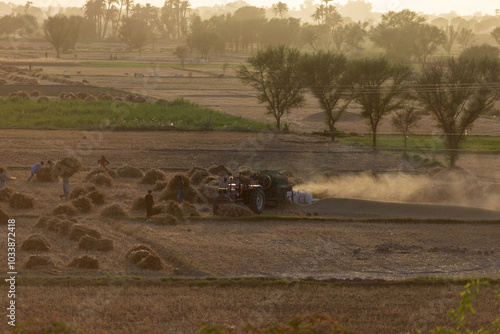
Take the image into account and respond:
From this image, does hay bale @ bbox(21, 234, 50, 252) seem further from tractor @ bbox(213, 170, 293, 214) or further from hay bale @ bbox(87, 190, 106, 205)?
tractor @ bbox(213, 170, 293, 214)

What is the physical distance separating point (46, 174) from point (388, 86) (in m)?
36.3

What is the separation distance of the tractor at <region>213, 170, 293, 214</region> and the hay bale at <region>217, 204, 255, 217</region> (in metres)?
0.42

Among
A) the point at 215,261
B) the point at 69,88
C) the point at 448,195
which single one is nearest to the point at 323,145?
the point at 448,195

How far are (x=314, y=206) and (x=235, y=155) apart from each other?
19.1m

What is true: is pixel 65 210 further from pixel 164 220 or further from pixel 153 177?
pixel 153 177

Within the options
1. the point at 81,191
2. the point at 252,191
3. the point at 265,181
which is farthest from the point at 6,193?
the point at 265,181

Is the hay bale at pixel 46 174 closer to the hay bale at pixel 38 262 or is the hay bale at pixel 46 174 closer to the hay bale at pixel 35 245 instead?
the hay bale at pixel 35 245

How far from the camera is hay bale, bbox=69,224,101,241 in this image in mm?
28237

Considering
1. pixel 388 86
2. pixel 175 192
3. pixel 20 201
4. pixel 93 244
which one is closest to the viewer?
pixel 93 244

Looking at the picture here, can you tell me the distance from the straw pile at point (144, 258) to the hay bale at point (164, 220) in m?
6.23

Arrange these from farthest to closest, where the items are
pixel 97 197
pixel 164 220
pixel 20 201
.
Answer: pixel 97 197 < pixel 20 201 < pixel 164 220

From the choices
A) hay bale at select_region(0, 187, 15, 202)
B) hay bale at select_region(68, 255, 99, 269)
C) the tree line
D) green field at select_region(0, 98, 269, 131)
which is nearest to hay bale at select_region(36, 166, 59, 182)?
hay bale at select_region(0, 187, 15, 202)

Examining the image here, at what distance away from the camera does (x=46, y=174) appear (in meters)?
42.1

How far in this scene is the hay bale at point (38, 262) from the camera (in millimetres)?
24438
